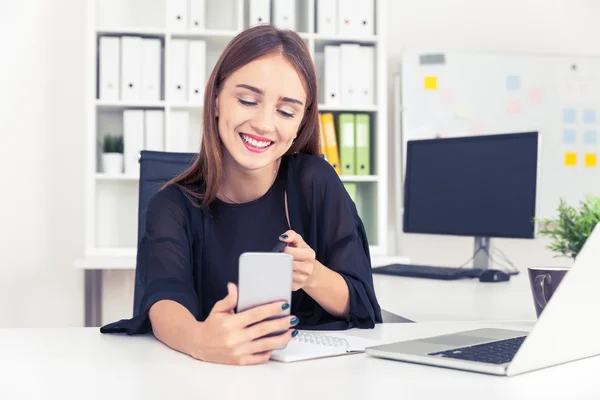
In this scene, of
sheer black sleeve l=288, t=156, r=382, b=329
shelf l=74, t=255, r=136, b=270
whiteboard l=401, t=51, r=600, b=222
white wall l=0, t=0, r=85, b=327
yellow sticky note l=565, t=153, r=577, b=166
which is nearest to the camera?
sheer black sleeve l=288, t=156, r=382, b=329

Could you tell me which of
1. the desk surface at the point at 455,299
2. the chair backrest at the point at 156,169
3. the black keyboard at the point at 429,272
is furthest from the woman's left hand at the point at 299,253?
the black keyboard at the point at 429,272

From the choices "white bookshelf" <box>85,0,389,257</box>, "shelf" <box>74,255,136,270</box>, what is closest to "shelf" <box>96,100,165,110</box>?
"white bookshelf" <box>85,0,389,257</box>

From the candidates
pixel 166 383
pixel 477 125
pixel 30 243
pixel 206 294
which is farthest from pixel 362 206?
pixel 166 383

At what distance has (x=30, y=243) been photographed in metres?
3.49

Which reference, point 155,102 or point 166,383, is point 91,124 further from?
point 166,383

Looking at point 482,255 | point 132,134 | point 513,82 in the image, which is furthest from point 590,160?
point 132,134

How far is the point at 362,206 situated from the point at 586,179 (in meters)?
1.24

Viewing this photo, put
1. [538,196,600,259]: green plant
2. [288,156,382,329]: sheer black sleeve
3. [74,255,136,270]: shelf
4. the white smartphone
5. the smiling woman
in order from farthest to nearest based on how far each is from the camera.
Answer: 1. [74,255,136,270]: shelf
2. [538,196,600,259]: green plant
3. [288,156,382,329]: sheer black sleeve
4. the smiling woman
5. the white smartphone

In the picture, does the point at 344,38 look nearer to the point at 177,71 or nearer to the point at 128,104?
the point at 177,71

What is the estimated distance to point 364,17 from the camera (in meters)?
3.39

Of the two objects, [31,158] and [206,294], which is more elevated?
[31,158]

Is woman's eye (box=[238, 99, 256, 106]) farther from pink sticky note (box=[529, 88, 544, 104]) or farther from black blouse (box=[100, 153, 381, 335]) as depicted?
pink sticky note (box=[529, 88, 544, 104])

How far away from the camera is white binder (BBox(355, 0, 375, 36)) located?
338cm

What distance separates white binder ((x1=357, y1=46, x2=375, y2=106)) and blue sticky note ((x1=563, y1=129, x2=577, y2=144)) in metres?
1.13
